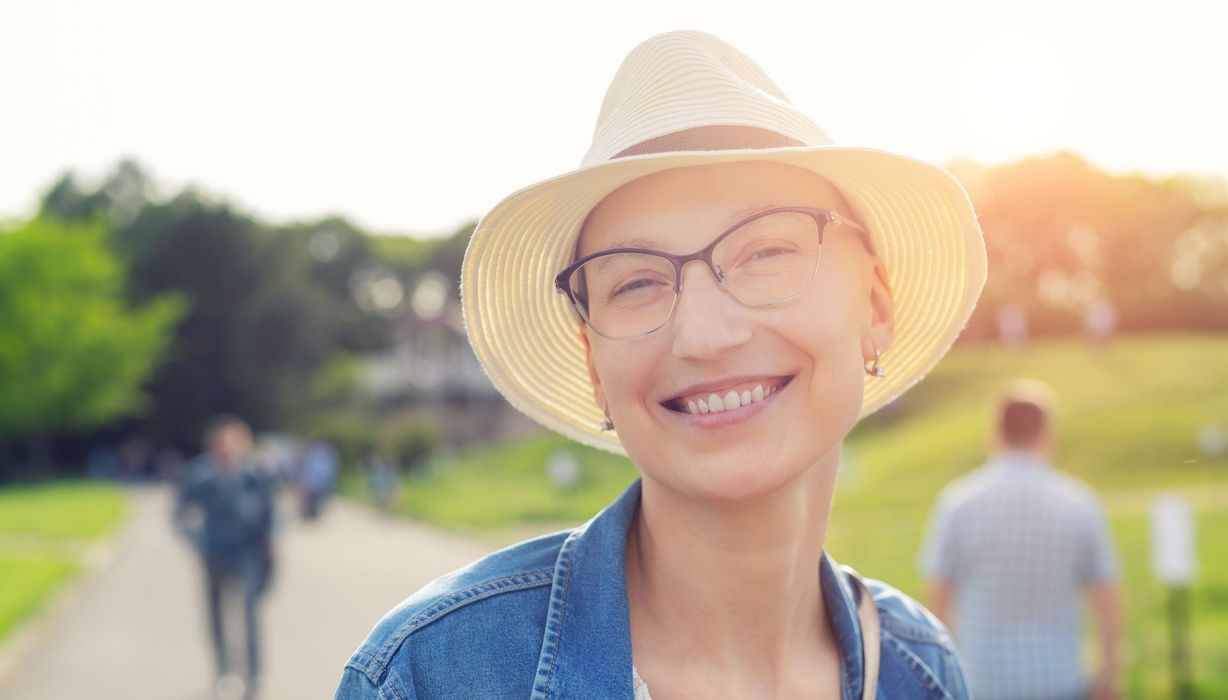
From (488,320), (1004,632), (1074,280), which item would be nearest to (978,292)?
(488,320)

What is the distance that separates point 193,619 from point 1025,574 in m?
10.7

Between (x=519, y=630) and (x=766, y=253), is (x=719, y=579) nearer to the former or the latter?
(x=519, y=630)

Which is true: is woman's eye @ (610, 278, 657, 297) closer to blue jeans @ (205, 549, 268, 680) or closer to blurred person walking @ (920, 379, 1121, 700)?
blurred person walking @ (920, 379, 1121, 700)

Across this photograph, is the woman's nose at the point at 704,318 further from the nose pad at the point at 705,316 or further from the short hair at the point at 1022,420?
the short hair at the point at 1022,420

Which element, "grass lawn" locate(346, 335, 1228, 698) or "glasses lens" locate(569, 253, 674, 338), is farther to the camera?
"grass lawn" locate(346, 335, 1228, 698)

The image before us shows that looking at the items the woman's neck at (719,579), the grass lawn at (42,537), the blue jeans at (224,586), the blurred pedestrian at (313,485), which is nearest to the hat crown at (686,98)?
the woman's neck at (719,579)

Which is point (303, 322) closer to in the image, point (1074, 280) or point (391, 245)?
point (391, 245)

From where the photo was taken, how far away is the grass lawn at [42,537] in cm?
1535

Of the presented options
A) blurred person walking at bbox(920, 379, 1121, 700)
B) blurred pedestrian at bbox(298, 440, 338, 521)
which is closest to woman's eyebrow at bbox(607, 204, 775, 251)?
blurred person walking at bbox(920, 379, 1121, 700)

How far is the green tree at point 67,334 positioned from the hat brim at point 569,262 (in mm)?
56977

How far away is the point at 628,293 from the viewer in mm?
2037

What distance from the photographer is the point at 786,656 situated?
7.30 feet

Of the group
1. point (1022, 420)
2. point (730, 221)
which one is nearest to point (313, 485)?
point (1022, 420)

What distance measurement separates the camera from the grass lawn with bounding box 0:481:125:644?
15352 mm
